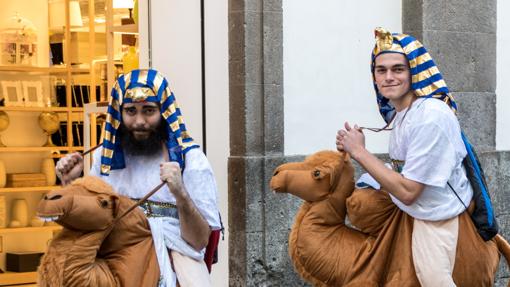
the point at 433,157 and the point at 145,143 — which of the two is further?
the point at 433,157

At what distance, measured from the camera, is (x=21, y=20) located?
33.9ft

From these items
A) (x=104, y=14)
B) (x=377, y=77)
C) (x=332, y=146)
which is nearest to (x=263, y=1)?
(x=332, y=146)

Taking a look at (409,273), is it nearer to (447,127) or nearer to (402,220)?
(402,220)

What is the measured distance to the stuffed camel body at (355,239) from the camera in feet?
17.0

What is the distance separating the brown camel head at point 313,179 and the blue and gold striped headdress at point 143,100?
23.5 inches

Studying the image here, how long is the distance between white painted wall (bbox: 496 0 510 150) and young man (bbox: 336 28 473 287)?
187 inches

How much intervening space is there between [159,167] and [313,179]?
2.68ft

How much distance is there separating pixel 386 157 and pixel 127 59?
2153mm

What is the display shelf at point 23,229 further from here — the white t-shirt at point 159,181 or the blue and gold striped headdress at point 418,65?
the blue and gold striped headdress at point 418,65

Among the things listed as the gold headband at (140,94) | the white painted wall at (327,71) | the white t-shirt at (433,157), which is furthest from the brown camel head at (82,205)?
the white painted wall at (327,71)

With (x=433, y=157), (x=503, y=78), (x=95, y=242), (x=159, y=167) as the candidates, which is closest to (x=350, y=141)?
(x=433, y=157)

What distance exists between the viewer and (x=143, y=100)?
4727 mm

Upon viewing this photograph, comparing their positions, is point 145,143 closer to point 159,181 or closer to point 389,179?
point 159,181

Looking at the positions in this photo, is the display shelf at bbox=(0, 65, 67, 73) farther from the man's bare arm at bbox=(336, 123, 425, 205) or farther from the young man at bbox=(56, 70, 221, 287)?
the man's bare arm at bbox=(336, 123, 425, 205)
